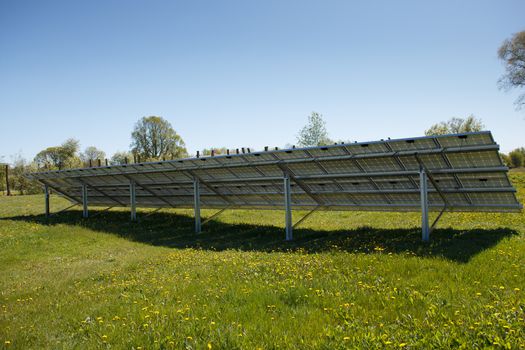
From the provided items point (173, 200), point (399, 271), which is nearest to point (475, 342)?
point (399, 271)

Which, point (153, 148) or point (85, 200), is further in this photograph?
point (153, 148)

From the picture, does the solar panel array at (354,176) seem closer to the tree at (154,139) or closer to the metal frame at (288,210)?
the metal frame at (288,210)

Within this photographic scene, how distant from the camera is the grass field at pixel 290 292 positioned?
6.70 metres

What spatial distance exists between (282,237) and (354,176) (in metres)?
4.97

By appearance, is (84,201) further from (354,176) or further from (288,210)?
(354,176)

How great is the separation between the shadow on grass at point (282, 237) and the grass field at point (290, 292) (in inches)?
4.2

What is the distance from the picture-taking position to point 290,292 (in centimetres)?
883

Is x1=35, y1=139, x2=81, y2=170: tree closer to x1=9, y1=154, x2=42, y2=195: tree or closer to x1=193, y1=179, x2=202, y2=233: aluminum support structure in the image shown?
x1=9, y1=154, x2=42, y2=195: tree

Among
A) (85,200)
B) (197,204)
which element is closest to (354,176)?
(197,204)

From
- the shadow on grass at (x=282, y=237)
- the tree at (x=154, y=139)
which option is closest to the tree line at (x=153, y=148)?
the tree at (x=154, y=139)

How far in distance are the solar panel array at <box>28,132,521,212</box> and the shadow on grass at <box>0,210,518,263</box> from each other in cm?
136

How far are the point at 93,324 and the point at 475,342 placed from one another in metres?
7.43

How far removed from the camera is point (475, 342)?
5.85 meters

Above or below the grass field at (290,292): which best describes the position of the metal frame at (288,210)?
above
